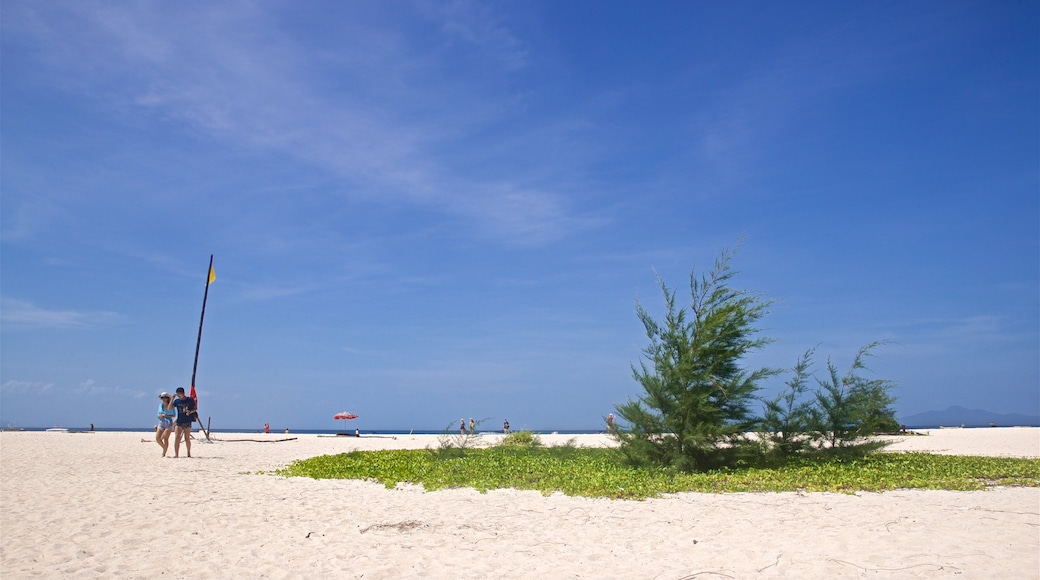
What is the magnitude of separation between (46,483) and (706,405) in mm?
14661

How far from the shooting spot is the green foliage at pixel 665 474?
12.6 m

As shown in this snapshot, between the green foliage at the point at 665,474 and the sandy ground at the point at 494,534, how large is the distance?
0.79 meters

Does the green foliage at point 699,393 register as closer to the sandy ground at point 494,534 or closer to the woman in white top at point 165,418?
the sandy ground at point 494,534

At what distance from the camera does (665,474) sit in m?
14.7

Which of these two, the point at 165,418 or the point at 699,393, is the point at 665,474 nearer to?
the point at 699,393

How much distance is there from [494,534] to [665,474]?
6.95 m

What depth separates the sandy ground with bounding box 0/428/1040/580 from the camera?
7.18 m

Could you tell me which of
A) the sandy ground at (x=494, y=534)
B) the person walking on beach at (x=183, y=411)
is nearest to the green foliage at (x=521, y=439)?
the person walking on beach at (x=183, y=411)

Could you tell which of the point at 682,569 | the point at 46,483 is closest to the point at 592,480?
the point at 682,569

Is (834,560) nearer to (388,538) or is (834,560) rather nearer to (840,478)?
(388,538)

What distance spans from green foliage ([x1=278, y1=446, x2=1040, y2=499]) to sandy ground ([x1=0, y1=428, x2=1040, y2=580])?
79cm

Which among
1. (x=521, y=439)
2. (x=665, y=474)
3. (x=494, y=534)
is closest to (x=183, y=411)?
(x=494, y=534)

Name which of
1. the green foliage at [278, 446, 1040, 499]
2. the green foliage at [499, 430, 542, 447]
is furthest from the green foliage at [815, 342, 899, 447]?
the green foliage at [499, 430, 542, 447]

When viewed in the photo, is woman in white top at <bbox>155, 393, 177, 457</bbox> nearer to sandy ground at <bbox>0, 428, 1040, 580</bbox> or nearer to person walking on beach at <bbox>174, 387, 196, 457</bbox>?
person walking on beach at <bbox>174, 387, 196, 457</bbox>
